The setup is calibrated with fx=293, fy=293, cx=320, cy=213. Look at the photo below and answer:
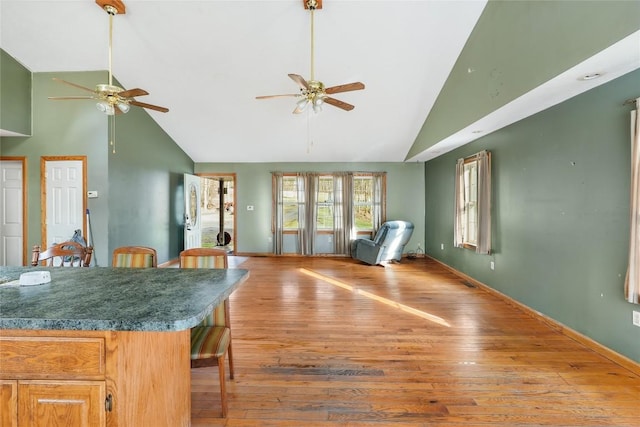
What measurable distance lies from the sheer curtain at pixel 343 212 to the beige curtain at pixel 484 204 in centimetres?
317

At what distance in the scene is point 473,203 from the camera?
15.8ft

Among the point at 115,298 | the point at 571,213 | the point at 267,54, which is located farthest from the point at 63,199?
the point at 571,213

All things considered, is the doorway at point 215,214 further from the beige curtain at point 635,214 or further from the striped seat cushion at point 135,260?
A: the beige curtain at point 635,214

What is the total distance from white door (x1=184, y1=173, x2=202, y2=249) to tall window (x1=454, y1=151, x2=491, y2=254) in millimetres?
5289

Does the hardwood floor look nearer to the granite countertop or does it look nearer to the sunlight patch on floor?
the sunlight patch on floor

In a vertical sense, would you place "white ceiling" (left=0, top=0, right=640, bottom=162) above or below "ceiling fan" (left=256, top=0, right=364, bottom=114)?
above

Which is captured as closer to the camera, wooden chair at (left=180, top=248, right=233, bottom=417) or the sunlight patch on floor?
wooden chair at (left=180, top=248, right=233, bottom=417)

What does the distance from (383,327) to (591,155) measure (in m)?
2.51

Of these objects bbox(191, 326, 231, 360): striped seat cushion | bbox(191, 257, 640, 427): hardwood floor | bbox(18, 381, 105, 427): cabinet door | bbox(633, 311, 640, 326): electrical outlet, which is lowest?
bbox(191, 257, 640, 427): hardwood floor

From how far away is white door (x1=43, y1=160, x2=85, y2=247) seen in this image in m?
4.36

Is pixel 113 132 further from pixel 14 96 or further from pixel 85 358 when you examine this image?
pixel 85 358

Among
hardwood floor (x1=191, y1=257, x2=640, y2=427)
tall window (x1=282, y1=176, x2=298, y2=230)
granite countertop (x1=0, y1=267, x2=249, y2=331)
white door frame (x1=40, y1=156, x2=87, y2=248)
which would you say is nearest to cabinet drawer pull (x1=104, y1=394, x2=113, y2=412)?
granite countertop (x1=0, y1=267, x2=249, y2=331)

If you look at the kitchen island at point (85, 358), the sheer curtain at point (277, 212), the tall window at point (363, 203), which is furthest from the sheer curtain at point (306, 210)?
the kitchen island at point (85, 358)

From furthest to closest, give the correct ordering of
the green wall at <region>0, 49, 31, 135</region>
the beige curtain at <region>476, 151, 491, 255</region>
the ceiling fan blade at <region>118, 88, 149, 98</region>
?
the beige curtain at <region>476, 151, 491, 255</region> < the green wall at <region>0, 49, 31, 135</region> < the ceiling fan blade at <region>118, 88, 149, 98</region>
